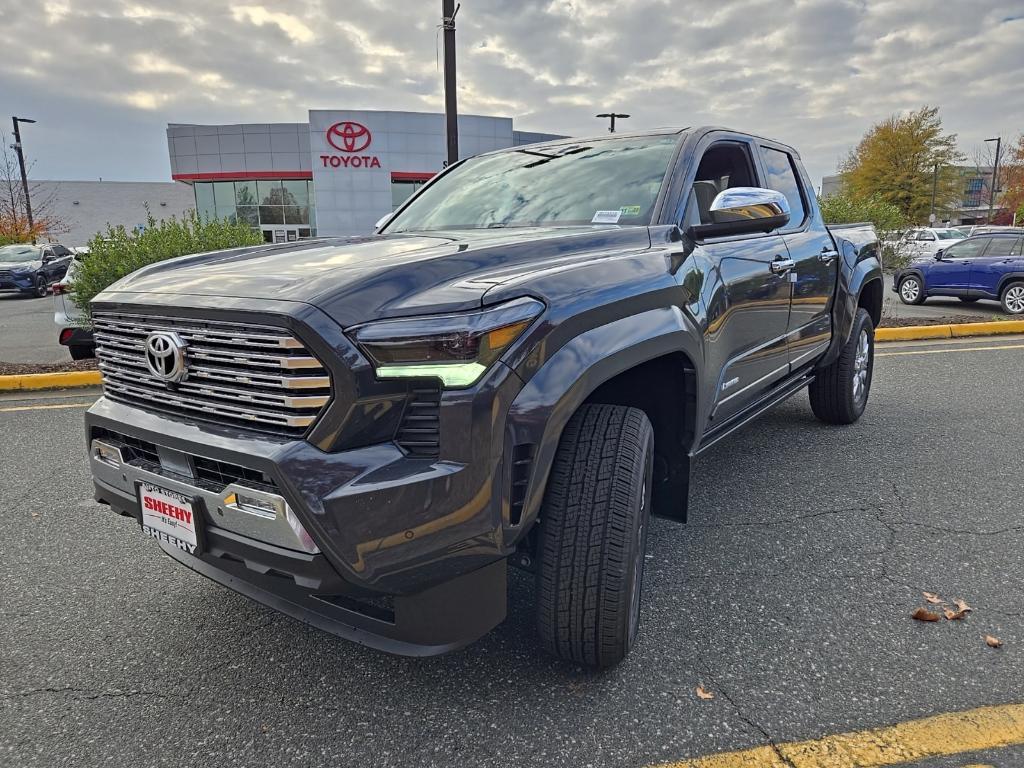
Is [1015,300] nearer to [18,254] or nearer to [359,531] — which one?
[359,531]

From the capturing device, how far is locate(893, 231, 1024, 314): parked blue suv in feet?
39.7

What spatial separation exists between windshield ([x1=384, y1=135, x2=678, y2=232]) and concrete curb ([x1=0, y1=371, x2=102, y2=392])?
4.80m

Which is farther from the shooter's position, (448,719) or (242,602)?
(242,602)

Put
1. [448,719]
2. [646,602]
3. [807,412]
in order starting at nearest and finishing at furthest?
[448,719]
[646,602]
[807,412]

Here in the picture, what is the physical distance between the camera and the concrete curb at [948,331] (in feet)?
30.4

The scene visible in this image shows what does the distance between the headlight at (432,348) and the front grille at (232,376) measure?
0.14 meters

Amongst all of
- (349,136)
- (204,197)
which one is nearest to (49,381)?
(349,136)

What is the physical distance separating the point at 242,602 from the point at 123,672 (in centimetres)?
50

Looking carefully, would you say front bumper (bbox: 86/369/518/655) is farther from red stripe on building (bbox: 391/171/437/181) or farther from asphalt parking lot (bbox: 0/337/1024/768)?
red stripe on building (bbox: 391/171/437/181)

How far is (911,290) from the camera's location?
44.6 feet

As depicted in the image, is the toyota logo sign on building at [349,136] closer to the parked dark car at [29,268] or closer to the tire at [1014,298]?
the parked dark car at [29,268]

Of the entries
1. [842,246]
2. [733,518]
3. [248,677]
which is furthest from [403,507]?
[842,246]

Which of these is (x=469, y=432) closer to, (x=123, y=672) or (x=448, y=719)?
(x=448, y=719)

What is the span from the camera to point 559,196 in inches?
120
